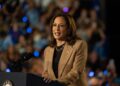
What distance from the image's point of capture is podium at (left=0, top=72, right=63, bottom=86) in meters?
4.39

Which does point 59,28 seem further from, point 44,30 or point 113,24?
point 113,24

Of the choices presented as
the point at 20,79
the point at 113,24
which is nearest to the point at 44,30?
the point at 113,24

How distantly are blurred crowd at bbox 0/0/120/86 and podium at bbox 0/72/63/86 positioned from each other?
4.16 meters

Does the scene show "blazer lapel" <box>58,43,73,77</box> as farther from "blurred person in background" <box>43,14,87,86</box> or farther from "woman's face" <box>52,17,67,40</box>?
"woman's face" <box>52,17,67,40</box>

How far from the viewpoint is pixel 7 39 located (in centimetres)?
1072

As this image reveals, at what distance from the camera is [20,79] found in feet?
14.4

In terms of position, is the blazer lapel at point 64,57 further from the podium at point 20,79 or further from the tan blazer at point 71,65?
the podium at point 20,79

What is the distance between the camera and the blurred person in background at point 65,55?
16.1ft

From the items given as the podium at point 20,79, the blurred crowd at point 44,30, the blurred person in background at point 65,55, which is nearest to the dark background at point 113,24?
the blurred crowd at point 44,30

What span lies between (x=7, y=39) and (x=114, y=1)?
3095 millimetres

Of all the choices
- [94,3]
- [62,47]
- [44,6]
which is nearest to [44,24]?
[44,6]

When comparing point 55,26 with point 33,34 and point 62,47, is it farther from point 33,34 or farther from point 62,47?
point 33,34

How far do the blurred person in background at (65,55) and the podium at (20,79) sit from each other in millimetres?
372

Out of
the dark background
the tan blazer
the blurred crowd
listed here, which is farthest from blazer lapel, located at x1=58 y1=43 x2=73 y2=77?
the dark background
